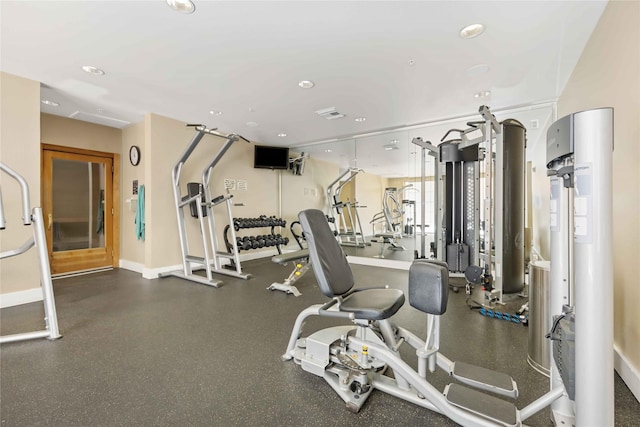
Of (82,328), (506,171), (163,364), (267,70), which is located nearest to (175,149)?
(267,70)

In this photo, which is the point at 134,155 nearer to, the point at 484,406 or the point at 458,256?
the point at 458,256

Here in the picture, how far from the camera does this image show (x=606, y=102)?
2.07 meters

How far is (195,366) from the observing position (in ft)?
6.29

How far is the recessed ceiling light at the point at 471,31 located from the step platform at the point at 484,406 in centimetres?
266

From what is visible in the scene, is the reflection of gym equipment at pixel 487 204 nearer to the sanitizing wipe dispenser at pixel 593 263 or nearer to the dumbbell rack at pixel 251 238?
the sanitizing wipe dispenser at pixel 593 263

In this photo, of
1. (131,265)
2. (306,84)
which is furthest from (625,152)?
(131,265)

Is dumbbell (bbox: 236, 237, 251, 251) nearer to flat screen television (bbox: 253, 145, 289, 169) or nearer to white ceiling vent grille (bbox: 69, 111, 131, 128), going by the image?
flat screen television (bbox: 253, 145, 289, 169)

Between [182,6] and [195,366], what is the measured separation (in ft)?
8.60

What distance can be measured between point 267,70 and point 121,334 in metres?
2.93

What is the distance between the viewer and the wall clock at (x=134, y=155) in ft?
15.3

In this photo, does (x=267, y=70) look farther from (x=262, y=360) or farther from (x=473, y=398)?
(x=473, y=398)

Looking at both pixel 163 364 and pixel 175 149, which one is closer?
pixel 163 364

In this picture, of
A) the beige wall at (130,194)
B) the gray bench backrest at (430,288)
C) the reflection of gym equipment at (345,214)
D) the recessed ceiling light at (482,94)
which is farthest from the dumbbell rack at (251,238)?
the recessed ceiling light at (482,94)

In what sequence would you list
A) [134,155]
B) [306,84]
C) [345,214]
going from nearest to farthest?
1. [306,84]
2. [134,155]
3. [345,214]
